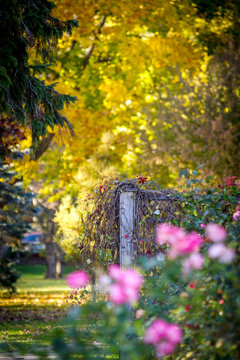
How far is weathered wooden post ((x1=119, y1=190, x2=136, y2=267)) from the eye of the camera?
191 inches

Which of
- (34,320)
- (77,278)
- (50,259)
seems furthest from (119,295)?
(50,259)

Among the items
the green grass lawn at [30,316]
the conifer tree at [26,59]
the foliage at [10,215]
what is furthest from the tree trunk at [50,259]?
the conifer tree at [26,59]

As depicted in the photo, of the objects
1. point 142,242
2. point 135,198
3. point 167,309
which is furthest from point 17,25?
point 167,309

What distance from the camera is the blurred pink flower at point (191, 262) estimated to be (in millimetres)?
2771

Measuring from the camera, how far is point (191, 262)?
2.81 meters

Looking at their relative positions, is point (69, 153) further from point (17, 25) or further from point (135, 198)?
point (135, 198)

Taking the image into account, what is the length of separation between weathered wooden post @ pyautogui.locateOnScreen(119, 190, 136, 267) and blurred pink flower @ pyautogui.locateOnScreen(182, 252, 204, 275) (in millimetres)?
1973

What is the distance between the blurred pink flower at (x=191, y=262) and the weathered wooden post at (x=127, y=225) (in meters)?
1.97

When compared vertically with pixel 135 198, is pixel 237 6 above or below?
above

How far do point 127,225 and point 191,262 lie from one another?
216cm

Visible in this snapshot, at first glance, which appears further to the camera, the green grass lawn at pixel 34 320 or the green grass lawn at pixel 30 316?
the green grass lawn at pixel 30 316

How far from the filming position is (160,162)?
12.6 metres

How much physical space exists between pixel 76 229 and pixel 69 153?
3.03 meters

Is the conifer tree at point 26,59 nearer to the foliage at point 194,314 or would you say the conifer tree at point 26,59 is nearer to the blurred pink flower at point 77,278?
the blurred pink flower at point 77,278
